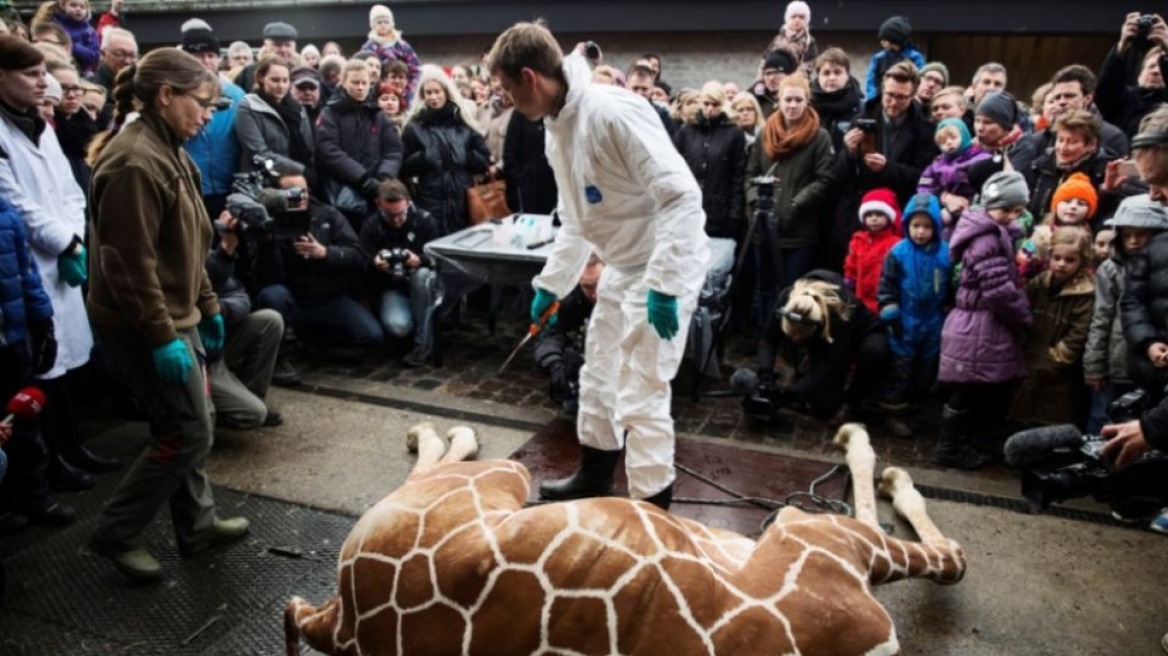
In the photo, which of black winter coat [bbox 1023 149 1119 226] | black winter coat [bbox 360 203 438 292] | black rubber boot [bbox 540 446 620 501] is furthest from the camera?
black winter coat [bbox 360 203 438 292]

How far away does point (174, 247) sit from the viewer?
3.29 m

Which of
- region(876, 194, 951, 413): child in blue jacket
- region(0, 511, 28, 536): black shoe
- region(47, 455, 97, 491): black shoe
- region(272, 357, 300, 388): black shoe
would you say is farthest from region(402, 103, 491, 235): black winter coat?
region(0, 511, 28, 536): black shoe

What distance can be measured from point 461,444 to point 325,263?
7.75 ft

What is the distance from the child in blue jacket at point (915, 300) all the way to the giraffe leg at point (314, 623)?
385 centimetres

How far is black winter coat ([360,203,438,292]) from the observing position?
6352 mm

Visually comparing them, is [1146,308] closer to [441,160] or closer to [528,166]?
[528,166]

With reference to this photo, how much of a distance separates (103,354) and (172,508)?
188 centimetres

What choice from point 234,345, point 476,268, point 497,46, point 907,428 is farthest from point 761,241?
point 234,345

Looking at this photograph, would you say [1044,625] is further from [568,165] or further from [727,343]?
[727,343]

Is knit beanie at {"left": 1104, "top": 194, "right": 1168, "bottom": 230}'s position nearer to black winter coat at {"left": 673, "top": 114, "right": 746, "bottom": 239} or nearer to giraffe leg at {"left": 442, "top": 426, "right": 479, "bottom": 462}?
black winter coat at {"left": 673, "top": 114, "right": 746, "bottom": 239}

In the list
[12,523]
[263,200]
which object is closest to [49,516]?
[12,523]

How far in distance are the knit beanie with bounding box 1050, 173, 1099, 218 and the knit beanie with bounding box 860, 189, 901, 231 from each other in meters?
0.98

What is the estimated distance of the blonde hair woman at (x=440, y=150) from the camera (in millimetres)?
7047

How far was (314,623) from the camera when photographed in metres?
2.31
